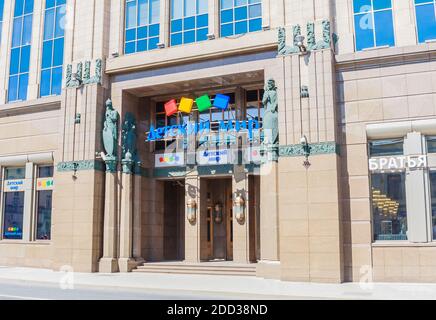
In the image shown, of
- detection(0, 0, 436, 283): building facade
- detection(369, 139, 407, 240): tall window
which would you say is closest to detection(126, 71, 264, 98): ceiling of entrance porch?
detection(0, 0, 436, 283): building facade

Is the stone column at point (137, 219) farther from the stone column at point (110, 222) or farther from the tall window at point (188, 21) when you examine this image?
the tall window at point (188, 21)

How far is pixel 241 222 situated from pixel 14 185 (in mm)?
13498

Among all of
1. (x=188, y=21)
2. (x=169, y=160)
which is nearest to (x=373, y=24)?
(x=188, y=21)

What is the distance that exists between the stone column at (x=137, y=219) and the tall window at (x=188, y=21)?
7.52m

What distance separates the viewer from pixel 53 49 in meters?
28.0

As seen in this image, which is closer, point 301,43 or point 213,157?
point 301,43

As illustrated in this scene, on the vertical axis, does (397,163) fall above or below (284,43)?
below

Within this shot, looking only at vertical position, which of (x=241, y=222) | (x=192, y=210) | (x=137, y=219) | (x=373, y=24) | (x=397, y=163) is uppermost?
(x=373, y=24)

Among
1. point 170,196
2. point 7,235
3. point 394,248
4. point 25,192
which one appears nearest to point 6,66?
point 25,192

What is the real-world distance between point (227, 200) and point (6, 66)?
15678 mm

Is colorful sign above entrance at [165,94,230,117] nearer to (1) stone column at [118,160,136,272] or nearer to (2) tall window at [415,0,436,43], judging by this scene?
(1) stone column at [118,160,136,272]

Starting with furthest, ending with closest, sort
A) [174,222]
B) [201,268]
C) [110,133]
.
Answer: [174,222] → [110,133] → [201,268]

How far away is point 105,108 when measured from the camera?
25641 millimetres

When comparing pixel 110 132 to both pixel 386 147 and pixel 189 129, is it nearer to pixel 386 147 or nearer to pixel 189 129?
pixel 189 129
